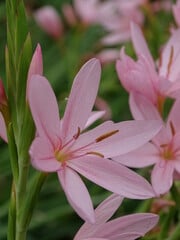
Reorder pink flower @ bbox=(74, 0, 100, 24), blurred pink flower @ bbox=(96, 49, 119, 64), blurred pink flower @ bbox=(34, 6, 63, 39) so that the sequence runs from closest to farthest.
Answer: blurred pink flower @ bbox=(96, 49, 119, 64) → blurred pink flower @ bbox=(34, 6, 63, 39) → pink flower @ bbox=(74, 0, 100, 24)

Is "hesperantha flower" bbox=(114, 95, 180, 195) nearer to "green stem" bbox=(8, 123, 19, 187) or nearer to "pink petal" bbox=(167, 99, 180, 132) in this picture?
"pink petal" bbox=(167, 99, 180, 132)

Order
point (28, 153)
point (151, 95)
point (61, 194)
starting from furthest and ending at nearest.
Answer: point (61, 194) → point (151, 95) → point (28, 153)

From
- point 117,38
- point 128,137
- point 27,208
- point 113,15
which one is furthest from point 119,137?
point 113,15

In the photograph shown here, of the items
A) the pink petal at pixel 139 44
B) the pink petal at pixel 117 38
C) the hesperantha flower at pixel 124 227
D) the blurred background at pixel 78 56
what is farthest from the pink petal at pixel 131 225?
the pink petal at pixel 117 38

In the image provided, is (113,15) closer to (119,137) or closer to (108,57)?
(108,57)

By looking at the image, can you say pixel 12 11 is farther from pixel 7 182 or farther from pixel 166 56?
pixel 7 182

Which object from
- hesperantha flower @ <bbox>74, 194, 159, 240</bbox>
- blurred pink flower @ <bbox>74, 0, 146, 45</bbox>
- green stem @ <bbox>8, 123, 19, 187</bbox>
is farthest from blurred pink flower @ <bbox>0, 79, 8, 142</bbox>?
blurred pink flower @ <bbox>74, 0, 146, 45</bbox>

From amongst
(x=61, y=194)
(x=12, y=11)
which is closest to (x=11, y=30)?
(x=12, y=11)

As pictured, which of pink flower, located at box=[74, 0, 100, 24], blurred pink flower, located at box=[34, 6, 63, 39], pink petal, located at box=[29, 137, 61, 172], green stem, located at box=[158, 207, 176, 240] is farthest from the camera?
pink flower, located at box=[74, 0, 100, 24]
